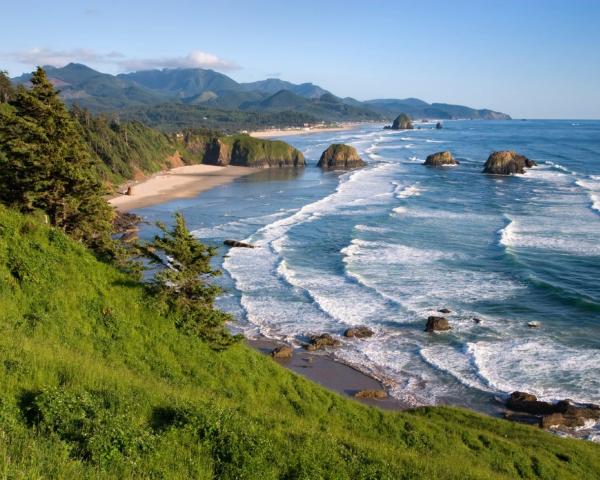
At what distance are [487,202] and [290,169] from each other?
56.0 metres

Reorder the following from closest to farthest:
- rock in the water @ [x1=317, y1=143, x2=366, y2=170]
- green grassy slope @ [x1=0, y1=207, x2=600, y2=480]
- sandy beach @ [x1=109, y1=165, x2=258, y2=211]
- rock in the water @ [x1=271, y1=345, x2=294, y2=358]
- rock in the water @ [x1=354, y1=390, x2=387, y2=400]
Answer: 1. green grassy slope @ [x1=0, y1=207, x2=600, y2=480]
2. rock in the water @ [x1=354, y1=390, x2=387, y2=400]
3. rock in the water @ [x1=271, y1=345, x2=294, y2=358]
4. sandy beach @ [x1=109, y1=165, x2=258, y2=211]
5. rock in the water @ [x1=317, y1=143, x2=366, y2=170]

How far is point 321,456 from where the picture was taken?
11758 millimetres

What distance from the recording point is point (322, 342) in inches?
1210

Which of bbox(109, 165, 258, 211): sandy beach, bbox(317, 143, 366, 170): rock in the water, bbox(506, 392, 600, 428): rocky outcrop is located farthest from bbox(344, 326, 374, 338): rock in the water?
bbox(317, 143, 366, 170): rock in the water

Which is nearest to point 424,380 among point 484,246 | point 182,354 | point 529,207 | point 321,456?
point 182,354

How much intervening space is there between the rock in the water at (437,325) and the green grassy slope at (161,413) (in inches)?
379

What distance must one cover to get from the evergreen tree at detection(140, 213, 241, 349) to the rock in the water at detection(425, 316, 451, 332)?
1544 centimetres

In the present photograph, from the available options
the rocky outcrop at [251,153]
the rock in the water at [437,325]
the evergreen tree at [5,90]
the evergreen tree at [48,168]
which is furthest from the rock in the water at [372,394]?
the rocky outcrop at [251,153]

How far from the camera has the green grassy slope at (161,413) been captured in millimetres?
9680

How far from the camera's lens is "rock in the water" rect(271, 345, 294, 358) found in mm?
28889

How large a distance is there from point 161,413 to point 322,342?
19.3 m

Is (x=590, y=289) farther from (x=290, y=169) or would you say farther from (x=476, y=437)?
(x=290, y=169)

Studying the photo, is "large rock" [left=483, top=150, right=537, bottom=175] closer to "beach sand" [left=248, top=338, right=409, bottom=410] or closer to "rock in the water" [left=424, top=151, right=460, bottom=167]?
"rock in the water" [left=424, top=151, right=460, bottom=167]

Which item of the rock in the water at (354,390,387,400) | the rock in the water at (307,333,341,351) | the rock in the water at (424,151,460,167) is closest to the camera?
the rock in the water at (354,390,387,400)
